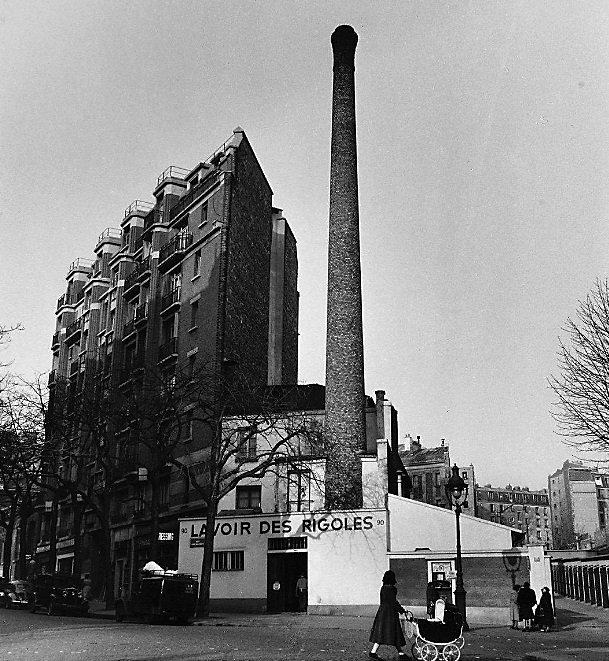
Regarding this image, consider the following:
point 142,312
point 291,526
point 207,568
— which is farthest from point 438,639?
point 142,312

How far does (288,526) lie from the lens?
3634cm

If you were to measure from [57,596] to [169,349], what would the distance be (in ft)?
55.3

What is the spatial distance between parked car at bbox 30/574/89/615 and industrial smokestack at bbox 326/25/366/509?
1136cm

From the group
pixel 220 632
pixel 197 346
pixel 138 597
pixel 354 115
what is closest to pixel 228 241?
pixel 197 346

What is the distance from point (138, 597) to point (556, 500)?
106833mm

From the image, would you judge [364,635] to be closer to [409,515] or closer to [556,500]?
[409,515]

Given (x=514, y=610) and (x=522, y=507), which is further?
(x=522, y=507)

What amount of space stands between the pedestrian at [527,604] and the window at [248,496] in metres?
16.5

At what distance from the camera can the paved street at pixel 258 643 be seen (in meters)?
15.5

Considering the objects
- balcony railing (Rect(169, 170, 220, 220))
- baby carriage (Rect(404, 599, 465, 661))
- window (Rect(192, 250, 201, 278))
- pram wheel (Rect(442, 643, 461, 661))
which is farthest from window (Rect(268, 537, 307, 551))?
pram wheel (Rect(442, 643, 461, 661))

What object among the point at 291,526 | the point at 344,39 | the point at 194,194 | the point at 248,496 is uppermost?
the point at 344,39

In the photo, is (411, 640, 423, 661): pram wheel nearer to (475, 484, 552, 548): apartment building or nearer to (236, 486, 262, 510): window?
(236, 486, 262, 510): window

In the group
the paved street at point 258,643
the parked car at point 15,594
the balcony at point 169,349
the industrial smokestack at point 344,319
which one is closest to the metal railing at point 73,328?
the balcony at point 169,349

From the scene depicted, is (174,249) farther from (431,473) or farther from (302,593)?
(431,473)
